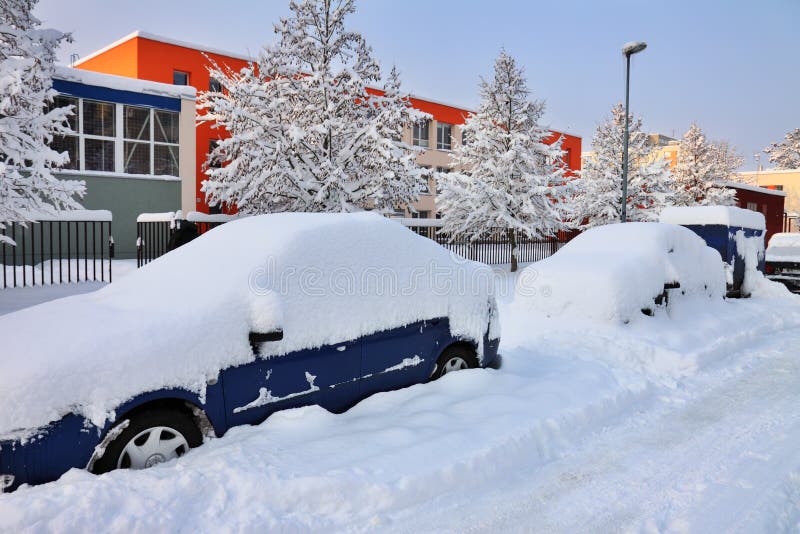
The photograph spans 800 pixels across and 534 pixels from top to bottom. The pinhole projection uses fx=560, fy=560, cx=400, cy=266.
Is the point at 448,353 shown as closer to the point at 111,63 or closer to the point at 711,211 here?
the point at 711,211

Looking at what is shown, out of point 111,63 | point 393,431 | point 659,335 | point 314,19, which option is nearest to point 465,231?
point 314,19

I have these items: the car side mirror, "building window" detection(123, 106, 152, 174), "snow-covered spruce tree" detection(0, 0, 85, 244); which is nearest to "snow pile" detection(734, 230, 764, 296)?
the car side mirror

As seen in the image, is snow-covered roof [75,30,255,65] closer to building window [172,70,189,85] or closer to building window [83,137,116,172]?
building window [172,70,189,85]

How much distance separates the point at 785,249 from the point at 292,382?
47.4 feet

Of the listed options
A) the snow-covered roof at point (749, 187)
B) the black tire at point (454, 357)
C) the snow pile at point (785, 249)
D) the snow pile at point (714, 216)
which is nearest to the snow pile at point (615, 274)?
the snow pile at point (714, 216)

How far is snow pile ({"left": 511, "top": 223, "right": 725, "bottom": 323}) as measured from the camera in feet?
25.8

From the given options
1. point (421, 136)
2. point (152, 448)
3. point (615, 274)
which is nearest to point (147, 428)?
point (152, 448)

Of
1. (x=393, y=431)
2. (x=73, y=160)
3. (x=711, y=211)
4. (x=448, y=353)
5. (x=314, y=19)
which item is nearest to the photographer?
(x=393, y=431)

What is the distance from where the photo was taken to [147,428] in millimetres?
3400

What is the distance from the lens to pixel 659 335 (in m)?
7.63

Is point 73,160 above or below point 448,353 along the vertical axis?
above

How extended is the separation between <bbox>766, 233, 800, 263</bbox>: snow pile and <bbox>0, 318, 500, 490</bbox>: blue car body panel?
38.6 feet

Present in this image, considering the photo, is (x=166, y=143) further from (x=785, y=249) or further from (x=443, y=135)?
(x=443, y=135)

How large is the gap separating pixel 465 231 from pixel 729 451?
49.1 feet
